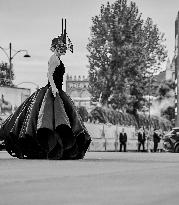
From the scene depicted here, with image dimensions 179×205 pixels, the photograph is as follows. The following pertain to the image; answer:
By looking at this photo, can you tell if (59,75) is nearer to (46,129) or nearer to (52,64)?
(52,64)

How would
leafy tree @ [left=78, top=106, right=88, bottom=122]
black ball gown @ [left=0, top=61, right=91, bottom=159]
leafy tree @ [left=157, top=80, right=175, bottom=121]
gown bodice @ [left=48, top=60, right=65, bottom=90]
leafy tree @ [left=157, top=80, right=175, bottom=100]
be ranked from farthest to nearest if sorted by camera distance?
1. leafy tree @ [left=157, top=80, right=175, bottom=100]
2. leafy tree @ [left=157, top=80, right=175, bottom=121]
3. leafy tree @ [left=78, top=106, right=88, bottom=122]
4. gown bodice @ [left=48, top=60, right=65, bottom=90]
5. black ball gown @ [left=0, top=61, right=91, bottom=159]

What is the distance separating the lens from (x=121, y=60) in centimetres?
6612

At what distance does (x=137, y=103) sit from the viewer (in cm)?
6825

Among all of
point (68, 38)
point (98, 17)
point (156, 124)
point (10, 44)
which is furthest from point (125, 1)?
point (68, 38)

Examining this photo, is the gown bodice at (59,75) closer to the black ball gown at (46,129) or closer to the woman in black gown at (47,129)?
the woman in black gown at (47,129)

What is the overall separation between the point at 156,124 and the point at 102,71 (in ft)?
72.8

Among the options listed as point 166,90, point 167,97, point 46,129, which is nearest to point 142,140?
point 46,129

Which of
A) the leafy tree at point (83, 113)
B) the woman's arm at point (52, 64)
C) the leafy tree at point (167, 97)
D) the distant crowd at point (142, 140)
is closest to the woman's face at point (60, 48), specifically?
the woman's arm at point (52, 64)

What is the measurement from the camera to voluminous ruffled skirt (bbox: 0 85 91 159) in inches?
469

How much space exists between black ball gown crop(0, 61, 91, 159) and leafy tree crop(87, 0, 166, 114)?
52.4 metres

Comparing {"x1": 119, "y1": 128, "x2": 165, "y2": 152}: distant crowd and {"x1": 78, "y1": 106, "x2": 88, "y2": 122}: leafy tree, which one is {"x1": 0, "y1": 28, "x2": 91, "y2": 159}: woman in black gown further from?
{"x1": 78, "y1": 106, "x2": 88, "y2": 122}: leafy tree

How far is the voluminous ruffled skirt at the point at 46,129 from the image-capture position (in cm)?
1191

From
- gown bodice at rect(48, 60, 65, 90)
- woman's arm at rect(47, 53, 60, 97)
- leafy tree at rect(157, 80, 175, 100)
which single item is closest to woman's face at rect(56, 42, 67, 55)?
woman's arm at rect(47, 53, 60, 97)

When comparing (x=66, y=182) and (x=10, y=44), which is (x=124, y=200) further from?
(x=10, y=44)
